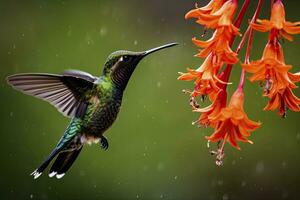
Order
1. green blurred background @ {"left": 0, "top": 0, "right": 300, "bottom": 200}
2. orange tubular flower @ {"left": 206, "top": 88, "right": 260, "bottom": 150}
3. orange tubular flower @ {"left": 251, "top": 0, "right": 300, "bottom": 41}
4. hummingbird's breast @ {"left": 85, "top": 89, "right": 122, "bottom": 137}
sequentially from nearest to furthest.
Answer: orange tubular flower @ {"left": 251, "top": 0, "right": 300, "bottom": 41}
orange tubular flower @ {"left": 206, "top": 88, "right": 260, "bottom": 150}
hummingbird's breast @ {"left": 85, "top": 89, "right": 122, "bottom": 137}
green blurred background @ {"left": 0, "top": 0, "right": 300, "bottom": 200}

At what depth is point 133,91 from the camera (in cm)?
598

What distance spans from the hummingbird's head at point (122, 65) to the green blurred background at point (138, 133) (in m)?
2.51

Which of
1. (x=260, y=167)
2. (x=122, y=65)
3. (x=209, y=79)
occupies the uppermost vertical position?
(x=209, y=79)

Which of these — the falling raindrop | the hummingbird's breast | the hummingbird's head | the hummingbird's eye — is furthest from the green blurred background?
the hummingbird's eye

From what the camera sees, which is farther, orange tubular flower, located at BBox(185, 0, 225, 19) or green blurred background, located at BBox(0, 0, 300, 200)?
green blurred background, located at BBox(0, 0, 300, 200)

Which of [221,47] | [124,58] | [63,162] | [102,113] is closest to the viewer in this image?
[221,47]

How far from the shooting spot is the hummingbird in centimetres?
326

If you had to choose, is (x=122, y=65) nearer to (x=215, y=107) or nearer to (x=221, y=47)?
(x=215, y=107)

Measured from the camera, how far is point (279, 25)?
212 centimetres

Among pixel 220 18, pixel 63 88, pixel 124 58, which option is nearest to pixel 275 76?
pixel 220 18

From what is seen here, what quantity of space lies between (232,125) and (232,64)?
0.21 m

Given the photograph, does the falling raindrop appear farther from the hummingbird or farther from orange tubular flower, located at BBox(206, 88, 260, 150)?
orange tubular flower, located at BBox(206, 88, 260, 150)

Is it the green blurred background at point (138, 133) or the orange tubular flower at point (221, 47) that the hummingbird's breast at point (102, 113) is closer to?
the orange tubular flower at point (221, 47)

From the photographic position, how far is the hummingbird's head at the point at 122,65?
323cm
